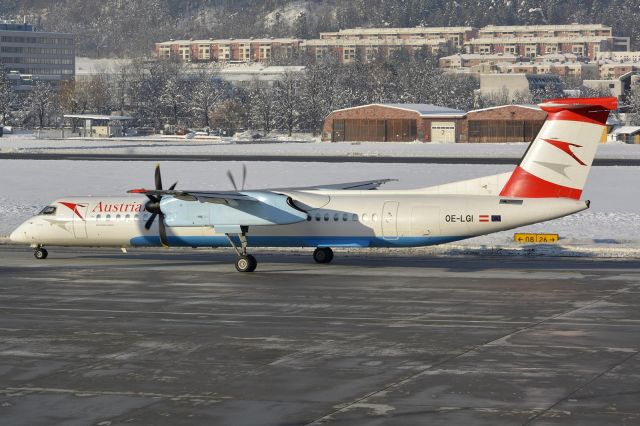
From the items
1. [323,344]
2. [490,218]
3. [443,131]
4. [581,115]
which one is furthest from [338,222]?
[443,131]

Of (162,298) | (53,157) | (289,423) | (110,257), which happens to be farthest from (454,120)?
(289,423)

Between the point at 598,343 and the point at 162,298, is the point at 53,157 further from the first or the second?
the point at 598,343

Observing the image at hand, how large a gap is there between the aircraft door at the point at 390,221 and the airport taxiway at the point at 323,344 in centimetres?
130

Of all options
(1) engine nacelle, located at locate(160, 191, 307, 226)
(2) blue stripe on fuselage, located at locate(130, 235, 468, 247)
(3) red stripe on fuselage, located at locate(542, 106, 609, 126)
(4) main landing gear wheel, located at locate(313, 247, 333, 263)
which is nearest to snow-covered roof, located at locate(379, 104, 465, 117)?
(4) main landing gear wheel, located at locate(313, 247, 333, 263)

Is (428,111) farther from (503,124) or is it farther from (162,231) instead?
(162,231)

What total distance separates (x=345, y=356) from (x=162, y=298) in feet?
33.5

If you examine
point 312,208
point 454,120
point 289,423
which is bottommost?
point 289,423

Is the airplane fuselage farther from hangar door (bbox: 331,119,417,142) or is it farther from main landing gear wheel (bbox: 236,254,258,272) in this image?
hangar door (bbox: 331,119,417,142)

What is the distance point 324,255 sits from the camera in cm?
4225

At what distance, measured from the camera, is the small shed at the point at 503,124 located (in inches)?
5719

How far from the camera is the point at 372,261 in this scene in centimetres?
4288

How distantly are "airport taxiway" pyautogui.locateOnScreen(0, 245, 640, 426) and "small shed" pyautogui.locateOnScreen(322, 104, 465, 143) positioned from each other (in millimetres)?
111237

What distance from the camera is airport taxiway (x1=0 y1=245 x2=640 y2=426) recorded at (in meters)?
20.8

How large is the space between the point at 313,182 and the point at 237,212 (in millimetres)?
35762
